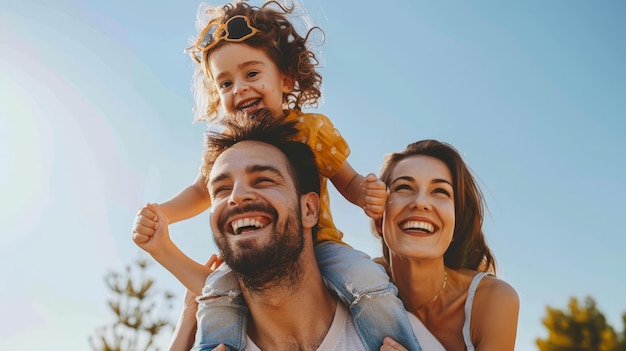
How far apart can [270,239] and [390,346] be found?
3.01 ft

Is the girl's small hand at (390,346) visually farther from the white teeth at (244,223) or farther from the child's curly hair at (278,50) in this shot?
the child's curly hair at (278,50)

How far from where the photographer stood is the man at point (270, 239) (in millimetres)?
3518

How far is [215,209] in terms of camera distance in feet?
12.1

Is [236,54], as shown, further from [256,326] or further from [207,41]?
[256,326]

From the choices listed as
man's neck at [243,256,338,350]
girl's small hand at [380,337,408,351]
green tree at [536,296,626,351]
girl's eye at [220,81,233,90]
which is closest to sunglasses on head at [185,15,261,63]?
girl's eye at [220,81,233,90]

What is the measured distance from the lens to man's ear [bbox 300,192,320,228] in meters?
3.87

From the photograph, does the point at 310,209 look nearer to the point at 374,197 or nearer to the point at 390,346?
the point at 374,197

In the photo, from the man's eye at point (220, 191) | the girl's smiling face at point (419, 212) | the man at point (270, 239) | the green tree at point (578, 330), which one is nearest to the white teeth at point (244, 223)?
Answer: the man at point (270, 239)

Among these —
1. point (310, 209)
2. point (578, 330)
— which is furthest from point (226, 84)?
point (578, 330)

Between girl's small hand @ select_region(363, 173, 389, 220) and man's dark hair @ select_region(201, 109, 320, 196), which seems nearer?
girl's small hand @ select_region(363, 173, 389, 220)

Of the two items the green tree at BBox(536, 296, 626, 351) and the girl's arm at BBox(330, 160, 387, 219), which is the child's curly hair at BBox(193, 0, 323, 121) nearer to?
the girl's arm at BBox(330, 160, 387, 219)

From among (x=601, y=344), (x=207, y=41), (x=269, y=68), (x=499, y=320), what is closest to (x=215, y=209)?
(x=269, y=68)

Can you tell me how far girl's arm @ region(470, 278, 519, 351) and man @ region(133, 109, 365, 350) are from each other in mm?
820

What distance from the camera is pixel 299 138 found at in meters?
4.21
